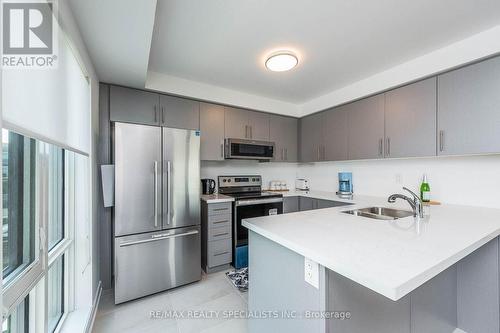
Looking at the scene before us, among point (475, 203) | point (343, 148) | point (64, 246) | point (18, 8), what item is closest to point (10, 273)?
point (64, 246)

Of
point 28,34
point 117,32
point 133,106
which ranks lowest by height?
point 28,34

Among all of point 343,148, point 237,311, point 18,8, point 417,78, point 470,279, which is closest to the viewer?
point 18,8

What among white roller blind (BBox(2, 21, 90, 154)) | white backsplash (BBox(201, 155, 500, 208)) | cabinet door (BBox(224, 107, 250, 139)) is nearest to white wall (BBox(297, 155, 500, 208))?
white backsplash (BBox(201, 155, 500, 208))

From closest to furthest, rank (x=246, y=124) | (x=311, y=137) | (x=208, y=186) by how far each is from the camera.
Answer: (x=208, y=186) < (x=246, y=124) < (x=311, y=137)

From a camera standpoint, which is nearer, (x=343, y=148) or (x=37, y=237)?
(x=37, y=237)

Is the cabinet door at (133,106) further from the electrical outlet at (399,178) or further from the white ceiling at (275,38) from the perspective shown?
the electrical outlet at (399,178)

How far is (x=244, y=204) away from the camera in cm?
277

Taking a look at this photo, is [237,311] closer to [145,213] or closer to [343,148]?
[145,213]

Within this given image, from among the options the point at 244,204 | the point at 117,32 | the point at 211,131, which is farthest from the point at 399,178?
the point at 117,32

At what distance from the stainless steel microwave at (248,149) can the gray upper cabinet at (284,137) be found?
8.0 inches

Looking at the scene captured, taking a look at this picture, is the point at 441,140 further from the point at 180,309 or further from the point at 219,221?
the point at 180,309

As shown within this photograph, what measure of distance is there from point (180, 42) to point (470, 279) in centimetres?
303

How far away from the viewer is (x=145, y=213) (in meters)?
2.06

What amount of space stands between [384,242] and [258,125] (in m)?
2.55
